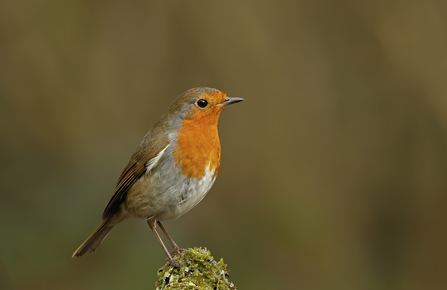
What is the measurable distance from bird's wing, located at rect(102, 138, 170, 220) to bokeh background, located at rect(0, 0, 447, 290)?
1557mm

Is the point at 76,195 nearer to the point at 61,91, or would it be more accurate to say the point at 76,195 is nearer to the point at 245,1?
the point at 61,91

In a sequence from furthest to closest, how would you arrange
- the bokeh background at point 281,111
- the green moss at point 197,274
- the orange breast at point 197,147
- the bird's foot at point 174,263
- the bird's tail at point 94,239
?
the bokeh background at point 281,111, the bird's tail at point 94,239, the orange breast at point 197,147, the bird's foot at point 174,263, the green moss at point 197,274

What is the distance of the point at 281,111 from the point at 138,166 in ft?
9.77

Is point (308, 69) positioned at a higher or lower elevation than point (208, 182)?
higher

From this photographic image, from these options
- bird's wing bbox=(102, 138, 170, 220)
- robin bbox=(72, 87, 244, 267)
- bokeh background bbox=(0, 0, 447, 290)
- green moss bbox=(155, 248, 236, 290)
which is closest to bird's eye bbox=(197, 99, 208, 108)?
robin bbox=(72, 87, 244, 267)

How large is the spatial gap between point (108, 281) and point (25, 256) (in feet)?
2.63

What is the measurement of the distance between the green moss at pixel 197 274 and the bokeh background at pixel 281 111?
257cm

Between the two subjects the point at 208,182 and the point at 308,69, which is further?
the point at 308,69

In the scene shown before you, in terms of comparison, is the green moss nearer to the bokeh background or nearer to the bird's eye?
the bird's eye

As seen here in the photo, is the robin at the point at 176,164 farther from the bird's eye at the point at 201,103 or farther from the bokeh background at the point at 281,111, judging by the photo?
the bokeh background at the point at 281,111

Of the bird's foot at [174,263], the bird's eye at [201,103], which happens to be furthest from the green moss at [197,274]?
the bird's eye at [201,103]

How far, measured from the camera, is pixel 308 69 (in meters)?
6.03

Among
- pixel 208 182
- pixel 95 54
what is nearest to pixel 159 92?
pixel 95 54

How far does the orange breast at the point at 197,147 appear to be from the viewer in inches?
133
